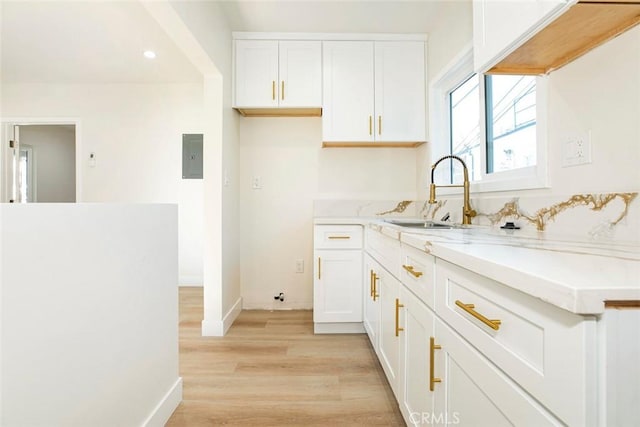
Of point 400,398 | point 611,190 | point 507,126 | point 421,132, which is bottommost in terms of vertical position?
point 400,398

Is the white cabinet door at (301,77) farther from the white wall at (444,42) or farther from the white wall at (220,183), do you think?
the white wall at (444,42)

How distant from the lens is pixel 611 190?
1019mm

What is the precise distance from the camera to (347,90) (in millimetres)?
2584

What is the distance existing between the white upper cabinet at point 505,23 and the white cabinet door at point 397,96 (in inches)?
51.5

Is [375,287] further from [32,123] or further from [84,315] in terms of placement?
[32,123]

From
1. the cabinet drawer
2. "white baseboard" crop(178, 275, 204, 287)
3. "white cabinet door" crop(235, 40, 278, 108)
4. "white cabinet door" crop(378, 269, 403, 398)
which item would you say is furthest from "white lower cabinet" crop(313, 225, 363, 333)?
"white baseboard" crop(178, 275, 204, 287)

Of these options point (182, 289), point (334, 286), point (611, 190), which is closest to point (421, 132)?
point (334, 286)

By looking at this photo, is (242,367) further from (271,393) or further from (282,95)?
(282,95)

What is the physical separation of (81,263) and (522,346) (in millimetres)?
1153

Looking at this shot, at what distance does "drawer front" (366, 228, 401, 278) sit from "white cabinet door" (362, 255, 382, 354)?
7 centimetres

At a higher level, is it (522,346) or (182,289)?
(522,346)

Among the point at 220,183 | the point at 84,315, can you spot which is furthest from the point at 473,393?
the point at 220,183

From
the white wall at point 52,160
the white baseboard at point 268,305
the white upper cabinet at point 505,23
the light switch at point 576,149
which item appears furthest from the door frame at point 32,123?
the light switch at point 576,149

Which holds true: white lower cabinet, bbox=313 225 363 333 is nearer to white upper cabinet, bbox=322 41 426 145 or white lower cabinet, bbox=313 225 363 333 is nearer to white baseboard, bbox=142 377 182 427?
white upper cabinet, bbox=322 41 426 145
